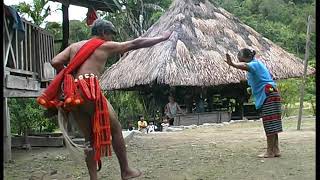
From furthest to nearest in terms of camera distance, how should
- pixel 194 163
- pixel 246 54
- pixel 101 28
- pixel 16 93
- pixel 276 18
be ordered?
pixel 276 18
pixel 16 93
pixel 246 54
pixel 194 163
pixel 101 28

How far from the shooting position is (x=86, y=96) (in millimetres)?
3750

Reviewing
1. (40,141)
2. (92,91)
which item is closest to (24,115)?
(40,141)

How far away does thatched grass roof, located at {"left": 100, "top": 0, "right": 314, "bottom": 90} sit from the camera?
13844mm

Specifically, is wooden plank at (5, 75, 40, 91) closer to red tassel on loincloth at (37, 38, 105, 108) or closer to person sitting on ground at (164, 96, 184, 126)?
red tassel on loincloth at (37, 38, 105, 108)

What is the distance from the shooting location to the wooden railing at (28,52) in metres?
6.48

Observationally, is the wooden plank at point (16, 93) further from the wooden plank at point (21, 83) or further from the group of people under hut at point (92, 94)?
the group of people under hut at point (92, 94)

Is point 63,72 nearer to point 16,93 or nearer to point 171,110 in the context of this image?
point 16,93

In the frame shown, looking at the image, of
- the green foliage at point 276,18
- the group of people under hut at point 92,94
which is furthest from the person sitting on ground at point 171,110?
the group of people under hut at point 92,94

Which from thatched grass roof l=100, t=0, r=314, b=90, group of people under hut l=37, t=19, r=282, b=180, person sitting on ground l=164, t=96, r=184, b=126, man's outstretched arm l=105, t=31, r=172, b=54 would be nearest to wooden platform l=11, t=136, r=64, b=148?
group of people under hut l=37, t=19, r=282, b=180

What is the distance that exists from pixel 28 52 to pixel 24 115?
14.1ft

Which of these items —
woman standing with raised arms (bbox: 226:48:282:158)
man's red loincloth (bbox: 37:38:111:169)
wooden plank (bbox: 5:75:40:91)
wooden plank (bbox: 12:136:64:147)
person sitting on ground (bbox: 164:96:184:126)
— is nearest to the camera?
man's red loincloth (bbox: 37:38:111:169)

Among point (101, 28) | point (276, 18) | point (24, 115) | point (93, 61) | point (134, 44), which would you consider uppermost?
point (276, 18)

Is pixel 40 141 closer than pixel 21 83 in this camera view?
No

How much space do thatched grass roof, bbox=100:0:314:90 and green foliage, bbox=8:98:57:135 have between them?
346 centimetres
